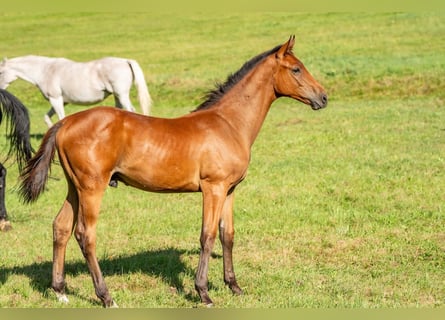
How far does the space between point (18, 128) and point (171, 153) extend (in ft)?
7.40

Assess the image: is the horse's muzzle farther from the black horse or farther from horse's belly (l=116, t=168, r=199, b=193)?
the black horse

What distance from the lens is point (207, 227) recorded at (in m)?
6.38

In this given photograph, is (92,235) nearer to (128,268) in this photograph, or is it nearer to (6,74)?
(128,268)

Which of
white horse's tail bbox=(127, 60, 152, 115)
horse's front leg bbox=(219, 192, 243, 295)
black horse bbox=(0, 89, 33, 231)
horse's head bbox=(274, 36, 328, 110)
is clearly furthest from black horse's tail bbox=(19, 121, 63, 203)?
white horse's tail bbox=(127, 60, 152, 115)

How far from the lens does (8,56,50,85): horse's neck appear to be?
1844cm

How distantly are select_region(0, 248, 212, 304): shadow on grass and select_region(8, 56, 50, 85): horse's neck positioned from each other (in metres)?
11.4

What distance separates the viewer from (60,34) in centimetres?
3756

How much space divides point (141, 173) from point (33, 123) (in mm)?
15360

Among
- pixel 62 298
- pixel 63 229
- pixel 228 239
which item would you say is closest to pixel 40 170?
pixel 63 229

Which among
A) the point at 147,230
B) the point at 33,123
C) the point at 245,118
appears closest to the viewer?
the point at 245,118

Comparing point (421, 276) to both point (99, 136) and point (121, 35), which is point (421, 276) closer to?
point (99, 136)

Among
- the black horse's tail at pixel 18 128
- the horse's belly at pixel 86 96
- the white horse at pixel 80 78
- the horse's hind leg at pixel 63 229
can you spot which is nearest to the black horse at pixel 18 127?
the black horse's tail at pixel 18 128

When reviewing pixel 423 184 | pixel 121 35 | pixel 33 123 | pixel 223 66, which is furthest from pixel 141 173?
pixel 121 35

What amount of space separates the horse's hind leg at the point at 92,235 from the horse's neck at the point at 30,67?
13007 millimetres
